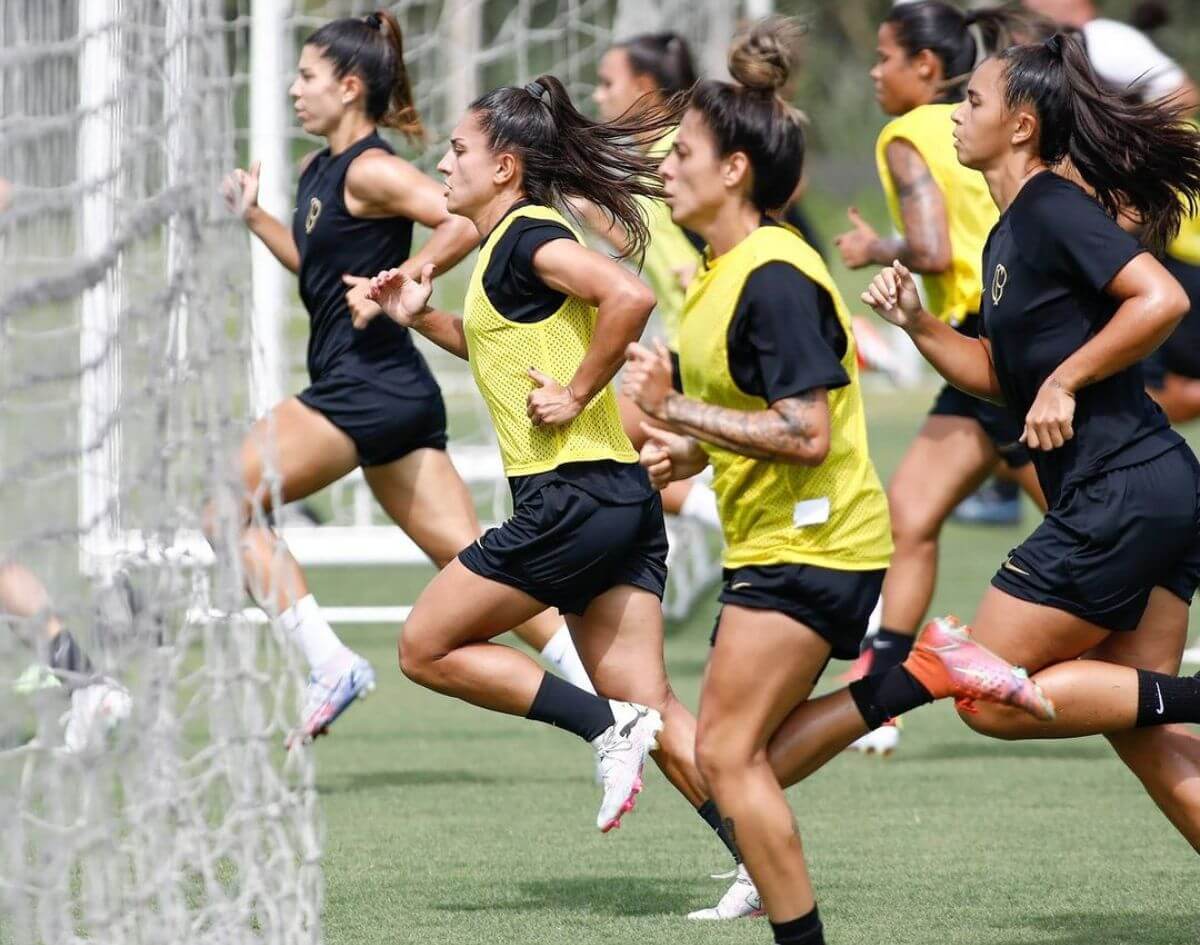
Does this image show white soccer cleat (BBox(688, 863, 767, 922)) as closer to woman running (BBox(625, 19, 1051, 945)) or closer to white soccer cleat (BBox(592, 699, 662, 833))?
white soccer cleat (BBox(592, 699, 662, 833))

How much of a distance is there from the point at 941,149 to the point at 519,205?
2113mm

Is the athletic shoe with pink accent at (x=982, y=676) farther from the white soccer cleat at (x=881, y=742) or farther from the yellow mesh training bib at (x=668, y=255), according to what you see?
the yellow mesh training bib at (x=668, y=255)

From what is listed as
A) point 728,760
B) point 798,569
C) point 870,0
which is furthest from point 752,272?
point 870,0

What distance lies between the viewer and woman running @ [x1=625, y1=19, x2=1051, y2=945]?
3.81 metres

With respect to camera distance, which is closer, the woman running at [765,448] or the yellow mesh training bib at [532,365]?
the woman running at [765,448]

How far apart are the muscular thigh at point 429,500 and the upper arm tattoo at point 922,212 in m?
1.58

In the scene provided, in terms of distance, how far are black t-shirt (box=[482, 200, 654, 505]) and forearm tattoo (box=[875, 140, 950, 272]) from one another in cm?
206

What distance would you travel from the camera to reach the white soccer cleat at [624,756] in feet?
14.9

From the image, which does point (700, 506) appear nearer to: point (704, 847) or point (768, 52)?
point (704, 847)

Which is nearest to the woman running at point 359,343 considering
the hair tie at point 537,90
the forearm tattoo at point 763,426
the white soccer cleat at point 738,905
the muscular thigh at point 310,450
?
the muscular thigh at point 310,450

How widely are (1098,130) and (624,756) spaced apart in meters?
1.67

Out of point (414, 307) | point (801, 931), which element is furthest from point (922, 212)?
point (801, 931)

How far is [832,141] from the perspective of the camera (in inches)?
1352

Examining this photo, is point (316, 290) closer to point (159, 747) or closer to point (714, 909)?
point (714, 909)
